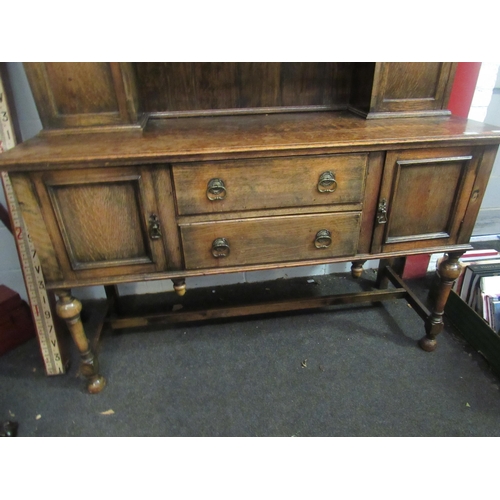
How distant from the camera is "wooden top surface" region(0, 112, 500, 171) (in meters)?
1.19

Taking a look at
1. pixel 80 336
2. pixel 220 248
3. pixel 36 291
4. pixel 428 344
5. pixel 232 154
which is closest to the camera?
pixel 232 154

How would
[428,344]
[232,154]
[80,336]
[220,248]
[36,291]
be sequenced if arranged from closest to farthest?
[232,154] < [220,248] < [80,336] < [36,291] < [428,344]

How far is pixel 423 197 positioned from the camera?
1.43 meters

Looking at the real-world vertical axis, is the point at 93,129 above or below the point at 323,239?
above

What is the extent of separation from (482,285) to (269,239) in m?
1.26

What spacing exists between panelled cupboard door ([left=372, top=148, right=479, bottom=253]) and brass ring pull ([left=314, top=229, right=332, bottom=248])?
20cm

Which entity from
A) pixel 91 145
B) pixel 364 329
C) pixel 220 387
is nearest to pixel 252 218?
pixel 91 145

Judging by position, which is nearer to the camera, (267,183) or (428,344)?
(267,183)

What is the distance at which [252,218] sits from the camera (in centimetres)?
137

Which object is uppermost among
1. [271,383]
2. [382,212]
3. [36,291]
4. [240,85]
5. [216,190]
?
[240,85]

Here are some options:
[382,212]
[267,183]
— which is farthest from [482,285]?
[267,183]

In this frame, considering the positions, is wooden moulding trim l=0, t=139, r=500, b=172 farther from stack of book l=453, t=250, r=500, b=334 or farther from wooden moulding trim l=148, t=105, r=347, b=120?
stack of book l=453, t=250, r=500, b=334

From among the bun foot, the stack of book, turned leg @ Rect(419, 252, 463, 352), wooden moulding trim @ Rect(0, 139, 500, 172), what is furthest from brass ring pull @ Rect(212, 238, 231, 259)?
the stack of book

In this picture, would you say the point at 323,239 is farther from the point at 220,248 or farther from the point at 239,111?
the point at 239,111
